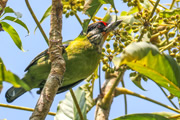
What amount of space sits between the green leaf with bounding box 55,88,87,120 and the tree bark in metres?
0.94

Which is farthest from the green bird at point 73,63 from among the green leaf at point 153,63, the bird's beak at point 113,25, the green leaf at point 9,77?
the green leaf at point 9,77

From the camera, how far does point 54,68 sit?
1729mm

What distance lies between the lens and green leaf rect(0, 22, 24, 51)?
2.19 meters

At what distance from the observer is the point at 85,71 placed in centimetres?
292

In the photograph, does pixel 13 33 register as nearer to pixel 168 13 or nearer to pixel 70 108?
pixel 70 108

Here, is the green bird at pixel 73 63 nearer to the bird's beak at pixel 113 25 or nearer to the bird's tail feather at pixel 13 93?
the bird's beak at pixel 113 25

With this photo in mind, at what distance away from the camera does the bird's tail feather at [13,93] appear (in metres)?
3.34

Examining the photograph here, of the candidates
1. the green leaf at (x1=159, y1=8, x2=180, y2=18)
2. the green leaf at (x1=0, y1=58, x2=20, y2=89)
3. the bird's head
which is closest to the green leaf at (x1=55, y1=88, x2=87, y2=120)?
the bird's head

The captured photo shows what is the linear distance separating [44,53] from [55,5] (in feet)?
4.02

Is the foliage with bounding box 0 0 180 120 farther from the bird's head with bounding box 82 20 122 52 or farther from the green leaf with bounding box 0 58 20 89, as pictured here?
the green leaf with bounding box 0 58 20 89

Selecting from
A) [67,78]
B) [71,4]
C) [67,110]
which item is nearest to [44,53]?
[67,78]

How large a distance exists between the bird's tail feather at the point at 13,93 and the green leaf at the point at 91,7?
1599 millimetres

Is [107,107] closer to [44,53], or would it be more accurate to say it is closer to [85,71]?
[85,71]

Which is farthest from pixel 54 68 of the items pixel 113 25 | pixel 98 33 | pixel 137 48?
pixel 98 33
